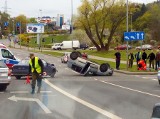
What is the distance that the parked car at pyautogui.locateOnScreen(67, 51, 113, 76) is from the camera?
1262 inches

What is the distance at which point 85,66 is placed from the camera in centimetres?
3244

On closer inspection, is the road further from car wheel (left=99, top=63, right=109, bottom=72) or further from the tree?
the tree

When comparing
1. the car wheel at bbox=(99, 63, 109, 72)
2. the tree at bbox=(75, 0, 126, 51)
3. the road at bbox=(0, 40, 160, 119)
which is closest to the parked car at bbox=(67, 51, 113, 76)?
the car wheel at bbox=(99, 63, 109, 72)

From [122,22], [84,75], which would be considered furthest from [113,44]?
[84,75]

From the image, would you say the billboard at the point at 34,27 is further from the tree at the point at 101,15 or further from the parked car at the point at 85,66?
the parked car at the point at 85,66

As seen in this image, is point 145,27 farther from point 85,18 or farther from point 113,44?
point 85,18

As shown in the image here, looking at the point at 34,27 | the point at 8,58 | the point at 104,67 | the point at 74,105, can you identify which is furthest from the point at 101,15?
the point at 74,105

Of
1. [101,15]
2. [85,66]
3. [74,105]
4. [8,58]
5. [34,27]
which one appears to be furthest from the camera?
[34,27]

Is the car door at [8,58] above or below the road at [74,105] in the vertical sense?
above

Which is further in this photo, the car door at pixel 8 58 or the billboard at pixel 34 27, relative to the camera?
the billboard at pixel 34 27

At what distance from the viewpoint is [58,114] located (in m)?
12.8

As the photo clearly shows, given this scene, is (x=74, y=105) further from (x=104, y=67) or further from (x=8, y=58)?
(x=8, y=58)

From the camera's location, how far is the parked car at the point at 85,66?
3206 cm

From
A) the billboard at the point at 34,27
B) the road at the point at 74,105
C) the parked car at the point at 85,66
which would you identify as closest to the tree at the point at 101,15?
the billboard at the point at 34,27
